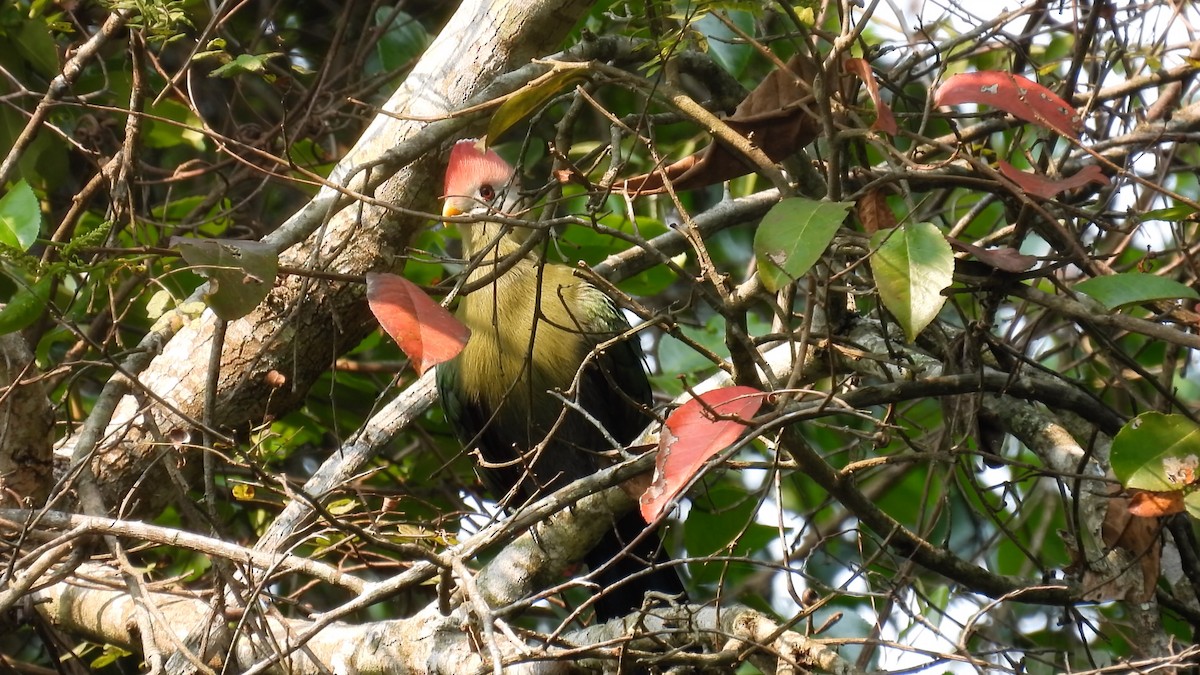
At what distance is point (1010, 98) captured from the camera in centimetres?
171

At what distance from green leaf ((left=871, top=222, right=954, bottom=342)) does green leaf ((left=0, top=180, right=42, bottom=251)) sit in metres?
1.35

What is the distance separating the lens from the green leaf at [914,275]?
135cm

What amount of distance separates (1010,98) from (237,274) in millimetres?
1147

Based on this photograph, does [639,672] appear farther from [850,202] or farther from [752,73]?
[752,73]

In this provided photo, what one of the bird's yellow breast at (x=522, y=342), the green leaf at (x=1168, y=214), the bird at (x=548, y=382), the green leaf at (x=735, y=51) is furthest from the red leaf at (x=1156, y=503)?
the green leaf at (x=735, y=51)

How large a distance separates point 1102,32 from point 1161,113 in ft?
0.73

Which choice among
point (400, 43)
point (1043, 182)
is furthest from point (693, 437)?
point (400, 43)

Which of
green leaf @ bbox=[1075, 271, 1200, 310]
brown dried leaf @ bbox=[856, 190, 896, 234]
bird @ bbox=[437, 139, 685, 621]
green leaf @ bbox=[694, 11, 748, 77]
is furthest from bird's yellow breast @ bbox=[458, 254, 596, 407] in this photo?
green leaf @ bbox=[1075, 271, 1200, 310]

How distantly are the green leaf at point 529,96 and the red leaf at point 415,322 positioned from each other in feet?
1.07

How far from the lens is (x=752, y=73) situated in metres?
4.05

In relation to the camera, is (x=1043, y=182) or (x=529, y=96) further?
(x=529, y=96)

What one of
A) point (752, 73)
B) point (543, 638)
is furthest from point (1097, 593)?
point (752, 73)

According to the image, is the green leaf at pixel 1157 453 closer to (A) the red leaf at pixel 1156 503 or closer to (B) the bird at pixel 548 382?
(A) the red leaf at pixel 1156 503

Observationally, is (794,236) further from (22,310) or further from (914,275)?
(22,310)
